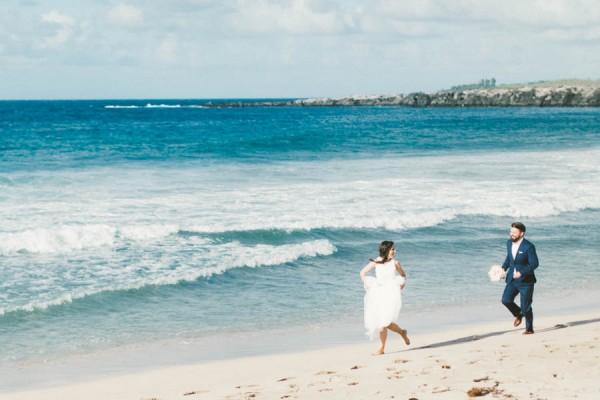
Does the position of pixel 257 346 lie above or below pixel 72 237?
below

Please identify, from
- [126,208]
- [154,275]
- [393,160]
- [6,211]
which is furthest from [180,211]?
[393,160]

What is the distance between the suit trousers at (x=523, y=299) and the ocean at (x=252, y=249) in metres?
1.32

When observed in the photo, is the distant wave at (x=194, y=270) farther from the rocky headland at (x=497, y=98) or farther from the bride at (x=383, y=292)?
the rocky headland at (x=497, y=98)

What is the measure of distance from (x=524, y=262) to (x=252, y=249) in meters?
7.98

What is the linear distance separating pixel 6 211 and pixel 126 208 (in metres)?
3.42

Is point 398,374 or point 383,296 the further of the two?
point 383,296

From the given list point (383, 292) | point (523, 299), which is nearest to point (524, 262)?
point (523, 299)

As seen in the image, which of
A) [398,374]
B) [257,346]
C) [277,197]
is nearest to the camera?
[398,374]

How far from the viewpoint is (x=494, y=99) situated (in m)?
140

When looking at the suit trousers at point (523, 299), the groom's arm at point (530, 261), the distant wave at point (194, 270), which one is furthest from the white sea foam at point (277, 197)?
the groom's arm at point (530, 261)

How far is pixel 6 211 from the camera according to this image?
21750 mm

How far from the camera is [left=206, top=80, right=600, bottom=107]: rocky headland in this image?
5030 inches

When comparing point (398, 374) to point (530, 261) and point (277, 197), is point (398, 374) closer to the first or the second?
point (530, 261)

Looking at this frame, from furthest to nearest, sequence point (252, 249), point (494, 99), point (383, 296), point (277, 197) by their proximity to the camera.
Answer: point (494, 99), point (277, 197), point (252, 249), point (383, 296)
